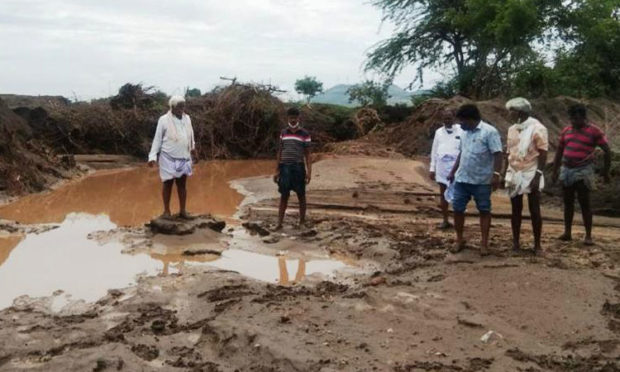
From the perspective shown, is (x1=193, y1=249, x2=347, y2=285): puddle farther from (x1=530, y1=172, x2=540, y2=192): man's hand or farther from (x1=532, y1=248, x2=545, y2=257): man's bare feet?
(x1=530, y1=172, x2=540, y2=192): man's hand

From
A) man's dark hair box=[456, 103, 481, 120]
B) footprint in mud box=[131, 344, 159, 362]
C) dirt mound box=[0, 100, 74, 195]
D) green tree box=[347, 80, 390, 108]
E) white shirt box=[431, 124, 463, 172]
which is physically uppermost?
green tree box=[347, 80, 390, 108]

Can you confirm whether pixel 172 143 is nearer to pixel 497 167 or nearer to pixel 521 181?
pixel 497 167

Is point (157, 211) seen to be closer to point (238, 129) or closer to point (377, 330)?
point (377, 330)

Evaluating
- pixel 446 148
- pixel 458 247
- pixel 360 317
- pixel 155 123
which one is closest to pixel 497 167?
pixel 458 247

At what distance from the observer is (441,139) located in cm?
825

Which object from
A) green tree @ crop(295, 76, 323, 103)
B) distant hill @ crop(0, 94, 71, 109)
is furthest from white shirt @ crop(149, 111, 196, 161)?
green tree @ crop(295, 76, 323, 103)

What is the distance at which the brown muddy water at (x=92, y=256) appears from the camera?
6.31m

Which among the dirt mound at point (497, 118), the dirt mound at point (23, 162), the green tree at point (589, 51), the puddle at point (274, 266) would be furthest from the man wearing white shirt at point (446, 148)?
the green tree at point (589, 51)

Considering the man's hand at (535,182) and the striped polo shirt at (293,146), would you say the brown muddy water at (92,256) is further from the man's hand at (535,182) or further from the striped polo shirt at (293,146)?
the man's hand at (535,182)

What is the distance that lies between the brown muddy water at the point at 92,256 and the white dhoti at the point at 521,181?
1.96 meters

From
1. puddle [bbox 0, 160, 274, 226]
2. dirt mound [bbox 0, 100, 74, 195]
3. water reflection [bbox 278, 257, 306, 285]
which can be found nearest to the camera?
water reflection [bbox 278, 257, 306, 285]

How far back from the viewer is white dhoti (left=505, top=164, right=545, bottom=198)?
6.52 meters

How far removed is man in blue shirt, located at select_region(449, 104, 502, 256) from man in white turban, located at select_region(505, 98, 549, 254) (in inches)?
11.4

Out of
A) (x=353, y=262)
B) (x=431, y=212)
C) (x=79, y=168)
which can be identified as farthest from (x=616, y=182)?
(x=79, y=168)
